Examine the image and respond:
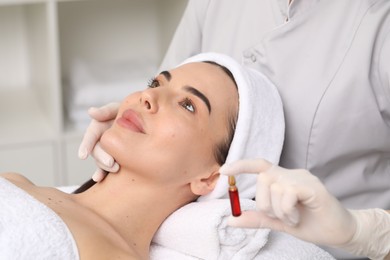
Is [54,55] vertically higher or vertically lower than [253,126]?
lower

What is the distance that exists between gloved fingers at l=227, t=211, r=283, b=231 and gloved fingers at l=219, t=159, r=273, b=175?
0.09m

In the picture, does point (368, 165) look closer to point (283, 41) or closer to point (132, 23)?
point (283, 41)

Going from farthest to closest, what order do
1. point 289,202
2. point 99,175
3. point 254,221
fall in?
point 99,175
point 254,221
point 289,202

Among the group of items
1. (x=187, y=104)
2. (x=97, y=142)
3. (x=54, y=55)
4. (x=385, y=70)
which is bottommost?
(x=54, y=55)

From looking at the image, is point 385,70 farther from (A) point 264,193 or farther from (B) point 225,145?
(A) point 264,193

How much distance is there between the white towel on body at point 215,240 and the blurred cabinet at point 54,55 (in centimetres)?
119

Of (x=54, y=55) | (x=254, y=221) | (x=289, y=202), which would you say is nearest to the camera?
(x=289, y=202)

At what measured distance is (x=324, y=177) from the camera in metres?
1.59

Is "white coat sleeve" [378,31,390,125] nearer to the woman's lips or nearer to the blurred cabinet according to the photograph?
the woman's lips

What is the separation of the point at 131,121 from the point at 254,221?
1.28 feet

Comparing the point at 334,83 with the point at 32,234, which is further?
the point at 334,83

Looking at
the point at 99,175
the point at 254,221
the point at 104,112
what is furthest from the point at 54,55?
the point at 254,221

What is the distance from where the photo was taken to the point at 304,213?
46.7 inches

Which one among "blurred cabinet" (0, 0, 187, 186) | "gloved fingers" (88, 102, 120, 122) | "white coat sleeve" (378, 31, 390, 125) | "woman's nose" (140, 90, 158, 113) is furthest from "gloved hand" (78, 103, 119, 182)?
"blurred cabinet" (0, 0, 187, 186)
